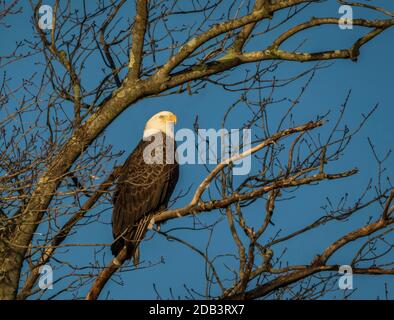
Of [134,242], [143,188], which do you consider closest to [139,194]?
[143,188]

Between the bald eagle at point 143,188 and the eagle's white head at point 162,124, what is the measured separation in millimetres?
105

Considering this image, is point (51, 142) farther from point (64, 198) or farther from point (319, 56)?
point (319, 56)

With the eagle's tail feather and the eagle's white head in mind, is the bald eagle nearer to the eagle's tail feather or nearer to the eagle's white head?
the eagle's tail feather

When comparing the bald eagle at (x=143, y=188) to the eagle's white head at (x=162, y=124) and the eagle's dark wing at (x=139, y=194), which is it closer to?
the eagle's dark wing at (x=139, y=194)

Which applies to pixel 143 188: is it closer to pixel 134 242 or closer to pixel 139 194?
pixel 139 194

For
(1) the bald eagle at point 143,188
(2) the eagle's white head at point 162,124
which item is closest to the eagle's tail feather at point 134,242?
(1) the bald eagle at point 143,188

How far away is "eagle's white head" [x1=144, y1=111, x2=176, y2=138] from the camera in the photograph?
40.4 ft

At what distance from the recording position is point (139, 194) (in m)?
11.8

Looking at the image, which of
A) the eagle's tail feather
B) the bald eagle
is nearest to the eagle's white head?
the bald eagle

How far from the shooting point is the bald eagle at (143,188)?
11.5 m

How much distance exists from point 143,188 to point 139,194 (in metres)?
Answer: 0.07

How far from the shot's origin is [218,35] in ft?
33.6
